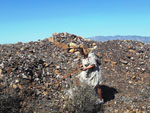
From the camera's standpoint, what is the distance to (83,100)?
6.31m

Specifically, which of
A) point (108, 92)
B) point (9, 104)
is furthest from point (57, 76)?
point (9, 104)

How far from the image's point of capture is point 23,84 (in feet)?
24.0

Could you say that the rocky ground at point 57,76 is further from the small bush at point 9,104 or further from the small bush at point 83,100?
the small bush at point 83,100

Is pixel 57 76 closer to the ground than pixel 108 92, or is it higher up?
higher up

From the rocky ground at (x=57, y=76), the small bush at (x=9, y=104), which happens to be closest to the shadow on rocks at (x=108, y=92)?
the rocky ground at (x=57, y=76)

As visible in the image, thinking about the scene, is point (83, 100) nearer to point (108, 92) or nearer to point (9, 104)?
point (108, 92)

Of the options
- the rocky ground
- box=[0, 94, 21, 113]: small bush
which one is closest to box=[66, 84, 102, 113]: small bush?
the rocky ground

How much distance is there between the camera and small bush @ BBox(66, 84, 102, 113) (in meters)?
6.32

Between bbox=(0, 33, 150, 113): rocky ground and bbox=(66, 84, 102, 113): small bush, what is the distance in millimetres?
564

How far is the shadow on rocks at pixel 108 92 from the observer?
7516mm

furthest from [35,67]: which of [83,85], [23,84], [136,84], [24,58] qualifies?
[136,84]

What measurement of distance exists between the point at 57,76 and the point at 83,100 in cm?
261

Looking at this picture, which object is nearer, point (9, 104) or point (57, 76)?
point (9, 104)

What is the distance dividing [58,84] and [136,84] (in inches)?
150
